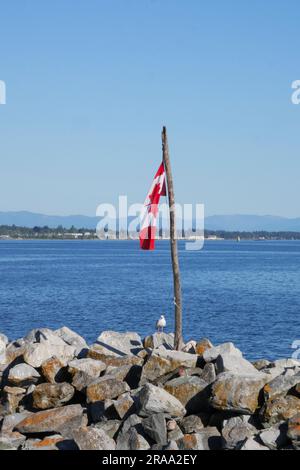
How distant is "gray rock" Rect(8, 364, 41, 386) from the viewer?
64.2 ft

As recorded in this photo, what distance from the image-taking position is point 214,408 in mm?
16578

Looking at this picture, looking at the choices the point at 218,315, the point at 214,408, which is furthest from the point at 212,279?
the point at 214,408

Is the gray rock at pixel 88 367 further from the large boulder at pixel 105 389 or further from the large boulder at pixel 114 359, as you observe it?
the large boulder at pixel 105 389

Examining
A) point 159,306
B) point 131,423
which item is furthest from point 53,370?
point 159,306

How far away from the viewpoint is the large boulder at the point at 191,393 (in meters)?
17.0

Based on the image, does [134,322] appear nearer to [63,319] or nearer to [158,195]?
[63,319]

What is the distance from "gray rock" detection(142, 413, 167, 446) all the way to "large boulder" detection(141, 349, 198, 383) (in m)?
2.55

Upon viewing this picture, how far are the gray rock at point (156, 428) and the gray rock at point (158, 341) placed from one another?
637cm

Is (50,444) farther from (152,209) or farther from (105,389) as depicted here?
(152,209)

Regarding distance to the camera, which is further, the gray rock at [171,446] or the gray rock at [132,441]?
the gray rock at [132,441]

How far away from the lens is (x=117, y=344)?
22.4 metres

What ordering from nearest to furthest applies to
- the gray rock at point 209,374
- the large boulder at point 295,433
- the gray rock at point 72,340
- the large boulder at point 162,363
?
1. the large boulder at point 295,433
2. the gray rock at point 209,374
3. the large boulder at point 162,363
4. the gray rock at point 72,340

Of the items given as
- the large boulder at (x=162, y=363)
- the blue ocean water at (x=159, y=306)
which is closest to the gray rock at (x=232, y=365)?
the large boulder at (x=162, y=363)

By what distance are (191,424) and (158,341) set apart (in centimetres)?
653
